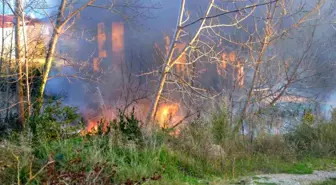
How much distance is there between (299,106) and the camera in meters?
12.3

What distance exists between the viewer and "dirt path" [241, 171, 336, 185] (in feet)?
19.4

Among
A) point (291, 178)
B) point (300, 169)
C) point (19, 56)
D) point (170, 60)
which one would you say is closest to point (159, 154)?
point (291, 178)

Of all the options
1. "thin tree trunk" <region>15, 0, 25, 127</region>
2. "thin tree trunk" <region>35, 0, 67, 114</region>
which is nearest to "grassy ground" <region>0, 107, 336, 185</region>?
"thin tree trunk" <region>15, 0, 25, 127</region>

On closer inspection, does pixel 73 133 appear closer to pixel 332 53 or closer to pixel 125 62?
pixel 125 62

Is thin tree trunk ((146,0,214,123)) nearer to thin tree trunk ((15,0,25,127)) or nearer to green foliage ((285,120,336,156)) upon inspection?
thin tree trunk ((15,0,25,127))

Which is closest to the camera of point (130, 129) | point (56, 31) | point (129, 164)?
point (129, 164)

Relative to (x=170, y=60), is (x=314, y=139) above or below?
below

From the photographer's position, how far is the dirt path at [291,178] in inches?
233

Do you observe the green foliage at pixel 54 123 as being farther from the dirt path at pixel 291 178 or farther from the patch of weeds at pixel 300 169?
the patch of weeds at pixel 300 169

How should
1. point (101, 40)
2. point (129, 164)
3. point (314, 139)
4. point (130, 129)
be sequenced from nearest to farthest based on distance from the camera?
1. point (129, 164)
2. point (130, 129)
3. point (314, 139)
4. point (101, 40)

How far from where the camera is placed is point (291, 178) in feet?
20.6

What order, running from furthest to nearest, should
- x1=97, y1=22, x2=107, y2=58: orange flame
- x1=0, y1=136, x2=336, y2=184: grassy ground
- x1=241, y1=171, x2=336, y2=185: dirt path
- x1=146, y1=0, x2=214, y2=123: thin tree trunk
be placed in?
x1=97, y1=22, x2=107, y2=58: orange flame → x1=146, y1=0, x2=214, y2=123: thin tree trunk → x1=241, y1=171, x2=336, y2=185: dirt path → x1=0, y1=136, x2=336, y2=184: grassy ground

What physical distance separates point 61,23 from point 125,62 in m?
5.70

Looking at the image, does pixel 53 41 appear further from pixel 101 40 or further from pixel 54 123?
pixel 101 40
